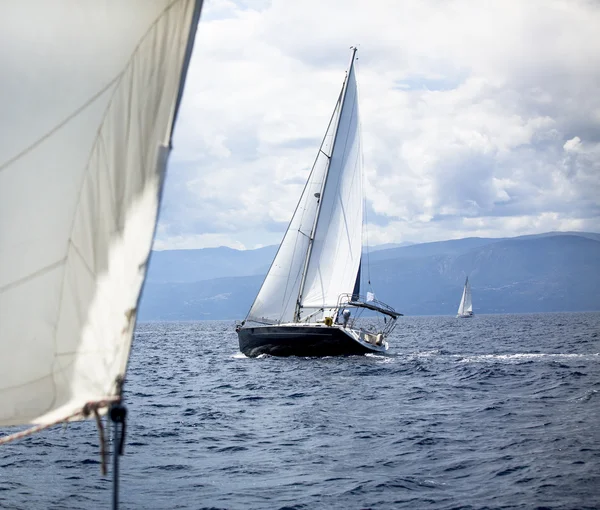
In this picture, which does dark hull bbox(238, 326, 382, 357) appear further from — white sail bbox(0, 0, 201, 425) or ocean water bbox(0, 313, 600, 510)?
white sail bbox(0, 0, 201, 425)

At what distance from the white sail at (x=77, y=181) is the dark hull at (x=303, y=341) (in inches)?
1565

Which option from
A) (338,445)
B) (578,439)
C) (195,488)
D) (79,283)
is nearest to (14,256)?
(79,283)

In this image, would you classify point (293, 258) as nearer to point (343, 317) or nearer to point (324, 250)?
point (324, 250)

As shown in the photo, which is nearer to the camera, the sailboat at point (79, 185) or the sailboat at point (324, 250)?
the sailboat at point (79, 185)

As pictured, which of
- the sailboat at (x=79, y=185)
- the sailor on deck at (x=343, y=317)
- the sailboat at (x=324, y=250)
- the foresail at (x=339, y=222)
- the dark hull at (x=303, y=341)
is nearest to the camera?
the sailboat at (x=79, y=185)

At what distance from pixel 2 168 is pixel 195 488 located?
12350 millimetres

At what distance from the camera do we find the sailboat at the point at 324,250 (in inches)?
1956

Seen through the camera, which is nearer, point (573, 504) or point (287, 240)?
point (573, 504)

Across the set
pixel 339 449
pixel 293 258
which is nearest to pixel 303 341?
pixel 293 258

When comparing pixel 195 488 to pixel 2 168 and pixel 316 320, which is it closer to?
pixel 2 168

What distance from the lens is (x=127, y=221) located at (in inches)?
202

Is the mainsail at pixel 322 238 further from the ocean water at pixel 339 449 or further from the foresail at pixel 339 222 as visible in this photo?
the ocean water at pixel 339 449

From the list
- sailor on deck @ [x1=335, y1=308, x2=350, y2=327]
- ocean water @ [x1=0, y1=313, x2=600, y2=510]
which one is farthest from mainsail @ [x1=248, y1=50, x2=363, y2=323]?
ocean water @ [x1=0, y1=313, x2=600, y2=510]

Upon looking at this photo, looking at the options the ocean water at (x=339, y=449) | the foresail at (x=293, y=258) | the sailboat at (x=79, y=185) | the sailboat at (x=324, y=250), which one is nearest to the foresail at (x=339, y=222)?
the sailboat at (x=324, y=250)
